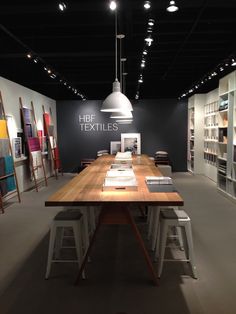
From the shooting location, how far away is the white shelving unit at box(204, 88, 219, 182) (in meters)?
9.70

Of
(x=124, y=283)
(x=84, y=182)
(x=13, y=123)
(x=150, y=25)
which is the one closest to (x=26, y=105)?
(x=13, y=123)

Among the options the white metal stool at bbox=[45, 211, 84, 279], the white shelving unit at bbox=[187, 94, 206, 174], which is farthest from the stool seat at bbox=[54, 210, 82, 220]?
the white shelving unit at bbox=[187, 94, 206, 174]

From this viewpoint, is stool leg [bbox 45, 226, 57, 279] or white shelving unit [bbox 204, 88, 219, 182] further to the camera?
white shelving unit [bbox 204, 88, 219, 182]

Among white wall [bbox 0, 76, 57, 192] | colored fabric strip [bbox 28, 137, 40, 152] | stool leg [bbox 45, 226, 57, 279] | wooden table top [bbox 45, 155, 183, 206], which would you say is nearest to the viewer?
wooden table top [bbox 45, 155, 183, 206]

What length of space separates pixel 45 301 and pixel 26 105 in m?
6.75

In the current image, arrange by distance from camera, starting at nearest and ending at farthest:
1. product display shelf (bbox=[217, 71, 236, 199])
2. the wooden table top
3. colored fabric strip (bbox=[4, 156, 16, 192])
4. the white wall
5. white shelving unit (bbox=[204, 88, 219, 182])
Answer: the wooden table top < colored fabric strip (bbox=[4, 156, 16, 192]) < product display shelf (bbox=[217, 71, 236, 199]) < the white wall < white shelving unit (bbox=[204, 88, 219, 182])

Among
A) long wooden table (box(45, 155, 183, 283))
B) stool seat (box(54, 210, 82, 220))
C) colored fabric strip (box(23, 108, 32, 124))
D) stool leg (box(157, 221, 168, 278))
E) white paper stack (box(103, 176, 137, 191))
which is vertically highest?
colored fabric strip (box(23, 108, 32, 124))

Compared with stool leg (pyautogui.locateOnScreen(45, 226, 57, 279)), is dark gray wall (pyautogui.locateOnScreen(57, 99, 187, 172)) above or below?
above

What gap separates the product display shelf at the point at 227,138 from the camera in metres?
6.93

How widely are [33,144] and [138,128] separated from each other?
194 inches

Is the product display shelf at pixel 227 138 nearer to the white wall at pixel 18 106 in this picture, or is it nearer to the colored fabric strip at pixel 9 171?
the colored fabric strip at pixel 9 171

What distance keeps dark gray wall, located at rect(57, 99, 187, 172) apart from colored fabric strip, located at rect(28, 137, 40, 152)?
11.3 ft

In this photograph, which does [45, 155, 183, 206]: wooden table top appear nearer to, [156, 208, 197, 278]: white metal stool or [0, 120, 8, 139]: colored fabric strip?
[156, 208, 197, 278]: white metal stool

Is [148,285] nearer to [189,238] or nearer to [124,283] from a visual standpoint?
[124,283]
